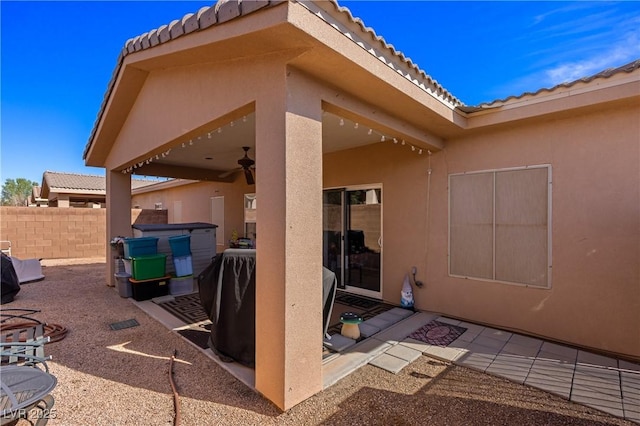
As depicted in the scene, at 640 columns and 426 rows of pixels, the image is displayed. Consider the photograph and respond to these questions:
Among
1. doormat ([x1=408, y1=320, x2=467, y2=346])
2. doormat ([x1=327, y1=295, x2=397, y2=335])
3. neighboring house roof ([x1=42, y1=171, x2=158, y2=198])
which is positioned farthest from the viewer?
neighboring house roof ([x1=42, y1=171, x2=158, y2=198])

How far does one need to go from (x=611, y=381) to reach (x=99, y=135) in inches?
389

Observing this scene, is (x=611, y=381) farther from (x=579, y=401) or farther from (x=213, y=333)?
(x=213, y=333)

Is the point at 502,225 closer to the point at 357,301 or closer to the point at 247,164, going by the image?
the point at 357,301

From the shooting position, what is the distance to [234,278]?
12.1ft

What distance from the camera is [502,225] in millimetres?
4770

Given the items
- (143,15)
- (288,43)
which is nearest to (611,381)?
(288,43)

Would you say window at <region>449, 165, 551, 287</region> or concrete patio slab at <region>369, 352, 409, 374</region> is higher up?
window at <region>449, 165, 551, 287</region>

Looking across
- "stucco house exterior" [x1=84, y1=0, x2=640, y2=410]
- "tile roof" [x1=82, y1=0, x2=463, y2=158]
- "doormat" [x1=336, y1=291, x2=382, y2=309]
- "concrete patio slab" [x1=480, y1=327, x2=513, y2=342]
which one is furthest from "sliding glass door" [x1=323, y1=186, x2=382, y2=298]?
"tile roof" [x1=82, y1=0, x2=463, y2=158]

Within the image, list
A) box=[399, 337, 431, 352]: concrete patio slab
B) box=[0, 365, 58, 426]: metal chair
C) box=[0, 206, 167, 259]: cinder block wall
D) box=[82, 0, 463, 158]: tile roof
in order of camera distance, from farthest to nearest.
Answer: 1. box=[0, 206, 167, 259]: cinder block wall
2. box=[399, 337, 431, 352]: concrete patio slab
3. box=[82, 0, 463, 158]: tile roof
4. box=[0, 365, 58, 426]: metal chair

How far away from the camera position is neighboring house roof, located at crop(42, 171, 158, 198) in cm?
1522

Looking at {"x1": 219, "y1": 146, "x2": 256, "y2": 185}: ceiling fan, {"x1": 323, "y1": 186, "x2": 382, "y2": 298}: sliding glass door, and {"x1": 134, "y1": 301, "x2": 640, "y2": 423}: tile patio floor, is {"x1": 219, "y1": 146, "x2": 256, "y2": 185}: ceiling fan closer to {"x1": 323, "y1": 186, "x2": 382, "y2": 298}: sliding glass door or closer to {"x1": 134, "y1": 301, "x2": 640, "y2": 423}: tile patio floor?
{"x1": 323, "y1": 186, "x2": 382, "y2": 298}: sliding glass door

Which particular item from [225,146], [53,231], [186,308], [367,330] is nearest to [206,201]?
[225,146]

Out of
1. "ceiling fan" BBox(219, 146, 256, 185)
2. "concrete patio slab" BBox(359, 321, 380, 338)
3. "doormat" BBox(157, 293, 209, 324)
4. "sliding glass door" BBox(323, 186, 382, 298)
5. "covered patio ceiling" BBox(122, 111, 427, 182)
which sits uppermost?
"covered patio ceiling" BBox(122, 111, 427, 182)

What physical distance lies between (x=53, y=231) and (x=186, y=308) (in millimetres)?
10769
